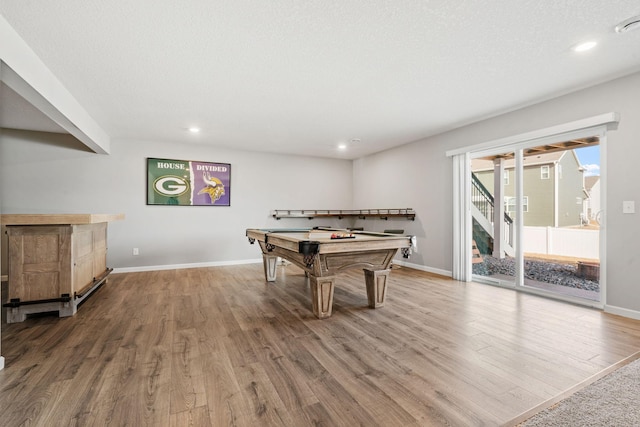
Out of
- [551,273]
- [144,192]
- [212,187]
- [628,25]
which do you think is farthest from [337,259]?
[144,192]

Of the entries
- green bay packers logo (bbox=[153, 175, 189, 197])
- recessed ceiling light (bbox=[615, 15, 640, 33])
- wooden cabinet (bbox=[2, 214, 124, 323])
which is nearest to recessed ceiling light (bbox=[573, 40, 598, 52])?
recessed ceiling light (bbox=[615, 15, 640, 33])

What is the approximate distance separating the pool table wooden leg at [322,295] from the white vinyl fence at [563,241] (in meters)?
2.83

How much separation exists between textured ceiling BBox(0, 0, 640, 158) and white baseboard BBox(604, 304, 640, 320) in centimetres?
230

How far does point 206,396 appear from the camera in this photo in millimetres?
1580

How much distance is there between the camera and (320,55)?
247 cm

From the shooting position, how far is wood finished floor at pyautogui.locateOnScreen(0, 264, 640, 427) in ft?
4.79

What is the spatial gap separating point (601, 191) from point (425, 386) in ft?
9.85

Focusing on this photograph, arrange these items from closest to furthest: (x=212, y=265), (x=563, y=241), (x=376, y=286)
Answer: (x=376, y=286) → (x=563, y=241) → (x=212, y=265)

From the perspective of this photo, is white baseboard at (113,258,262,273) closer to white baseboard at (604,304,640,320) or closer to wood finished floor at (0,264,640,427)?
wood finished floor at (0,264,640,427)

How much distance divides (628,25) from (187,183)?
582 centimetres

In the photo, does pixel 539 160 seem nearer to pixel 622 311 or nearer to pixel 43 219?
pixel 622 311

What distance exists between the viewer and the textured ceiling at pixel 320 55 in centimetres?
193

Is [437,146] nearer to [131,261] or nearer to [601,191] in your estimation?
[601,191]

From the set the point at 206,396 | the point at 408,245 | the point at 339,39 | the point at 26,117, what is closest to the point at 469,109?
the point at 408,245
